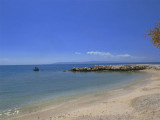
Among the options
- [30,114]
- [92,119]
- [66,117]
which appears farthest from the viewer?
[30,114]

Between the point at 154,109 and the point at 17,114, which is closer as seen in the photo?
the point at 154,109

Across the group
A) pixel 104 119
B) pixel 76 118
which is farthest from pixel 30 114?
pixel 104 119

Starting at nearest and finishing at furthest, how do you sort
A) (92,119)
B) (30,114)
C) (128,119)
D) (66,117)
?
(128,119)
(92,119)
(66,117)
(30,114)

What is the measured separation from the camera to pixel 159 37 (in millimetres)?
7016

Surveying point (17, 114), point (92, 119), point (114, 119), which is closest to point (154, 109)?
point (114, 119)

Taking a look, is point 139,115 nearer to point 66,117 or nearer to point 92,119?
point 92,119

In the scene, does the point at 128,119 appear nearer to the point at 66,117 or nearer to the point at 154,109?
the point at 154,109

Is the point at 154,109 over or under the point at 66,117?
over

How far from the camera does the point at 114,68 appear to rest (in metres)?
39.5

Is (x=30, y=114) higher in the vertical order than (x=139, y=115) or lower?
lower

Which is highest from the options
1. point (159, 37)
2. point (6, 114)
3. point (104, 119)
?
point (159, 37)

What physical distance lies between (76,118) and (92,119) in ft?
2.61

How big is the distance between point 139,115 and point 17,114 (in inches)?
245

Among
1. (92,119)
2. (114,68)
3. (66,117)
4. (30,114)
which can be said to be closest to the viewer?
(92,119)
